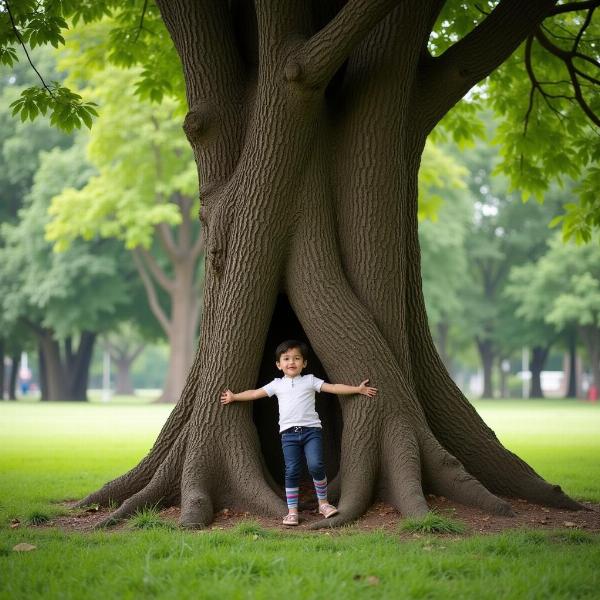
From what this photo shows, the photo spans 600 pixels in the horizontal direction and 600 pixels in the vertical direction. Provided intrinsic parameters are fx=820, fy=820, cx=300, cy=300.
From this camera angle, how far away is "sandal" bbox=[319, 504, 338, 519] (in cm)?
664

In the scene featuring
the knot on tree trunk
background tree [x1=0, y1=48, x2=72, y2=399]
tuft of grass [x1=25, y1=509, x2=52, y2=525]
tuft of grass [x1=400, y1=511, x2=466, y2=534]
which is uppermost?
background tree [x1=0, y1=48, x2=72, y2=399]

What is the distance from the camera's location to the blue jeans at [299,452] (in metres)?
6.89

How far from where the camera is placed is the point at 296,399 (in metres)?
7.11

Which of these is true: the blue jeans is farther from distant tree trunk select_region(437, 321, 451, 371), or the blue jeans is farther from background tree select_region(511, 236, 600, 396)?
distant tree trunk select_region(437, 321, 451, 371)

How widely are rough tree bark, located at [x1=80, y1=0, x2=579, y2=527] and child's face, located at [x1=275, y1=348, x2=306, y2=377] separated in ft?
0.82

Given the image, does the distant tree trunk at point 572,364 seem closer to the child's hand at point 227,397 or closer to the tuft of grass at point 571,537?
the child's hand at point 227,397

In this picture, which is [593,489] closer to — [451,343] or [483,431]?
[483,431]

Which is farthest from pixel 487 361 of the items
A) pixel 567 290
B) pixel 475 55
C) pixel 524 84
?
pixel 475 55

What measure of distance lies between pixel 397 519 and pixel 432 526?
0.46 metres

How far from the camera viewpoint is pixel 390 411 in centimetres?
708

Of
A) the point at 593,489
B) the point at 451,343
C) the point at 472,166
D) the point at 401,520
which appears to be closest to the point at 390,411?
the point at 401,520

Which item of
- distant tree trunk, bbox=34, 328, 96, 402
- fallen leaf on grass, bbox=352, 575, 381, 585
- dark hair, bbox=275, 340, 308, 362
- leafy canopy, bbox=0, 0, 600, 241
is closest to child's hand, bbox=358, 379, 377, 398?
dark hair, bbox=275, 340, 308, 362

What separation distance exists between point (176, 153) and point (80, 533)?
89.6 ft

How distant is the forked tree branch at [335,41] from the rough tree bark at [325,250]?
2 centimetres
